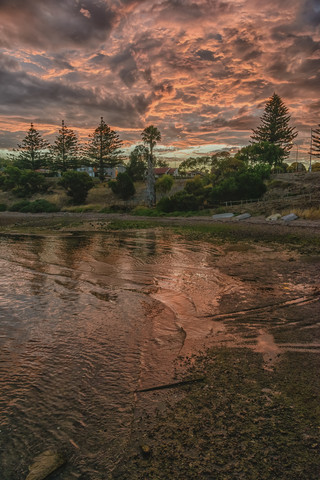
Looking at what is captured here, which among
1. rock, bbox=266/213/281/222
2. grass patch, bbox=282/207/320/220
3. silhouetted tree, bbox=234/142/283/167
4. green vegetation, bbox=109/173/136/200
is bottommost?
rock, bbox=266/213/281/222

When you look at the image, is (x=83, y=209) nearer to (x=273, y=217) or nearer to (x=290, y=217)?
(x=273, y=217)

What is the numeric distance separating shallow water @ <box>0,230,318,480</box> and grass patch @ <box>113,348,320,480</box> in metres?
0.37

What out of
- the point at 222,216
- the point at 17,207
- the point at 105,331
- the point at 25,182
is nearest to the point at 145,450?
the point at 105,331

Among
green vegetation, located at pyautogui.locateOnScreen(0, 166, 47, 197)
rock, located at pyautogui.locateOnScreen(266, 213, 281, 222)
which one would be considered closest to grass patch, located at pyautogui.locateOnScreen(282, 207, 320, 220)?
rock, located at pyautogui.locateOnScreen(266, 213, 281, 222)

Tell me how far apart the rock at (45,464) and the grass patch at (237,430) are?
574 millimetres

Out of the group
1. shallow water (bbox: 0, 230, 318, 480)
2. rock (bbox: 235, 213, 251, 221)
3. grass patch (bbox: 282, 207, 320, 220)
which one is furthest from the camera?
rock (bbox: 235, 213, 251, 221)

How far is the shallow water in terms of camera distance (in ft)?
9.63

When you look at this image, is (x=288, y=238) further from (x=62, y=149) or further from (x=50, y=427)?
(x=62, y=149)

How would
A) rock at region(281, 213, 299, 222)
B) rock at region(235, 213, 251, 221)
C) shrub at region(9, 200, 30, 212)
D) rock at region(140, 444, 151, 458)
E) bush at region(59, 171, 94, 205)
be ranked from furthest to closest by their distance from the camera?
bush at region(59, 171, 94, 205) < shrub at region(9, 200, 30, 212) < rock at region(235, 213, 251, 221) < rock at region(281, 213, 299, 222) < rock at region(140, 444, 151, 458)

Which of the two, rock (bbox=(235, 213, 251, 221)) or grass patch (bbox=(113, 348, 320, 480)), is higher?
rock (bbox=(235, 213, 251, 221))

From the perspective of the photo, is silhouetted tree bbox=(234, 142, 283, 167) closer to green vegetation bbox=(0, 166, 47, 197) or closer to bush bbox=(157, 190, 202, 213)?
bush bbox=(157, 190, 202, 213)

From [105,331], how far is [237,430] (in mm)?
2987

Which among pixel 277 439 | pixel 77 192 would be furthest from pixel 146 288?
pixel 77 192

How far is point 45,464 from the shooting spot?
2537mm
